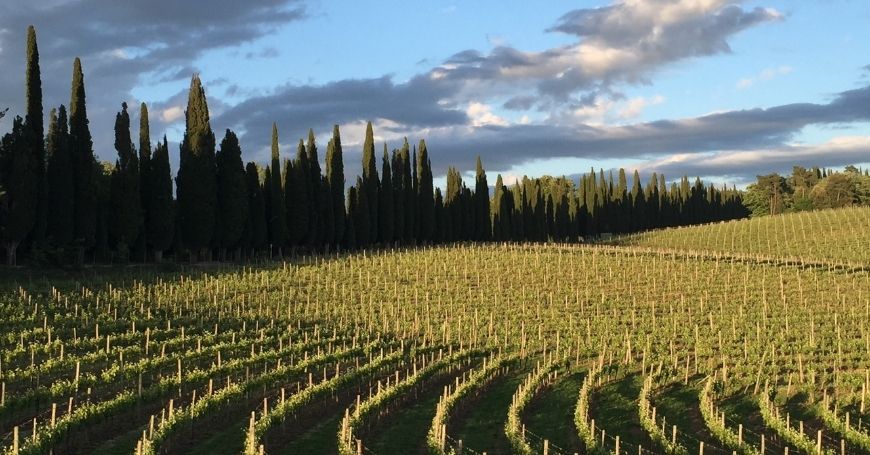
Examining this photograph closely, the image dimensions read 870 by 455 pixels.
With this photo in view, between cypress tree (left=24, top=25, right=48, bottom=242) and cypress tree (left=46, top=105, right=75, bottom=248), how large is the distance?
2.07 ft

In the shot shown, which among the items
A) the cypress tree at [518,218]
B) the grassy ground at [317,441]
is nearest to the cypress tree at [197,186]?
the grassy ground at [317,441]

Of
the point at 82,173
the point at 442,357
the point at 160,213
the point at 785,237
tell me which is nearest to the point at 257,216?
the point at 160,213

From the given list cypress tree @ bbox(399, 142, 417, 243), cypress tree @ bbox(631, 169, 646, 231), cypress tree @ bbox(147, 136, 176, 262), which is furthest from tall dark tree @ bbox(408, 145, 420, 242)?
cypress tree @ bbox(631, 169, 646, 231)

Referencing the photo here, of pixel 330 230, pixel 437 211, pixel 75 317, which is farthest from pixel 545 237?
pixel 75 317

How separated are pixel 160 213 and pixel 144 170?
3.53 metres

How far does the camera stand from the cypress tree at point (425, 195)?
7700 cm

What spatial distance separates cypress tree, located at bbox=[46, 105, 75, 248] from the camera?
45.3m

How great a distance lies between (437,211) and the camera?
80688 millimetres

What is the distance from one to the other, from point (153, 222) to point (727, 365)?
120 feet

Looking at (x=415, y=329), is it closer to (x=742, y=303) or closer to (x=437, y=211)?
(x=742, y=303)

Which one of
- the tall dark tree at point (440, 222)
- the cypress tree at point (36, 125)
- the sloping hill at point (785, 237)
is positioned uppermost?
the cypress tree at point (36, 125)

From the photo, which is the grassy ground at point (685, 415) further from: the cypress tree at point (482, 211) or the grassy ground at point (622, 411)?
the cypress tree at point (482, 211)

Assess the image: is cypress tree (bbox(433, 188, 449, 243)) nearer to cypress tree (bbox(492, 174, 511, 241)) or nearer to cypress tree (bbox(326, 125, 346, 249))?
cypress tree (bbox(492, 174, 511, 241))

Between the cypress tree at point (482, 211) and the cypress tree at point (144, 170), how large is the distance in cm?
3962
